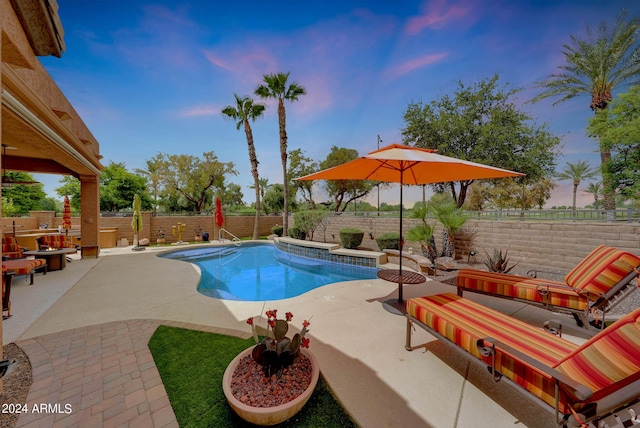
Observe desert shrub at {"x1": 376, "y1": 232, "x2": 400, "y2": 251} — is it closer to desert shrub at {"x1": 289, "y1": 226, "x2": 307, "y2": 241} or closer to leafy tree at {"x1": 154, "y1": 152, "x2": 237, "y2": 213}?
desert shrub at {"x1": 289, "y1": 226, "x2": 307, "y2": 241}

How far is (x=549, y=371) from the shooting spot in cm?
155

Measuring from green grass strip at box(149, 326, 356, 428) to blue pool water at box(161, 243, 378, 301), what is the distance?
289 centimetres

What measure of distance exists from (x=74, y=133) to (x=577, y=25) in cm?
2080

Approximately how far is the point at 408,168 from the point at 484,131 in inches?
541

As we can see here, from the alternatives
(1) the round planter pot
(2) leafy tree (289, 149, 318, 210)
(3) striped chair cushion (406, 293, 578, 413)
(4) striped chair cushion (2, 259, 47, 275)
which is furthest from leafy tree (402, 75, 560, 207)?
(4) striped chair cushion (2, 259, 47, 275)

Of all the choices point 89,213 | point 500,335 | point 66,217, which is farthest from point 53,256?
point 500,335

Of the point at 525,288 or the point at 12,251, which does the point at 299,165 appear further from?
the point at 525,288

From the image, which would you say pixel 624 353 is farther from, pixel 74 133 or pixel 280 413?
pixel 74 133

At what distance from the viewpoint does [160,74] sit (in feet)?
32.9

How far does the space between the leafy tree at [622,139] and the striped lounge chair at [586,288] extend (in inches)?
464

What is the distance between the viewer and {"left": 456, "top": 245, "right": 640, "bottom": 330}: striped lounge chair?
9.56 feet

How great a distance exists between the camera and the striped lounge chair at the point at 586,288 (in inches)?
115

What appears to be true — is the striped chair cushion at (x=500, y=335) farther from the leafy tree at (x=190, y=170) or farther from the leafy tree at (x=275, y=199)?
the leafy tree at (x=190, y=170)

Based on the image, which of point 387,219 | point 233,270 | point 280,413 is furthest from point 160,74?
point 280,413
